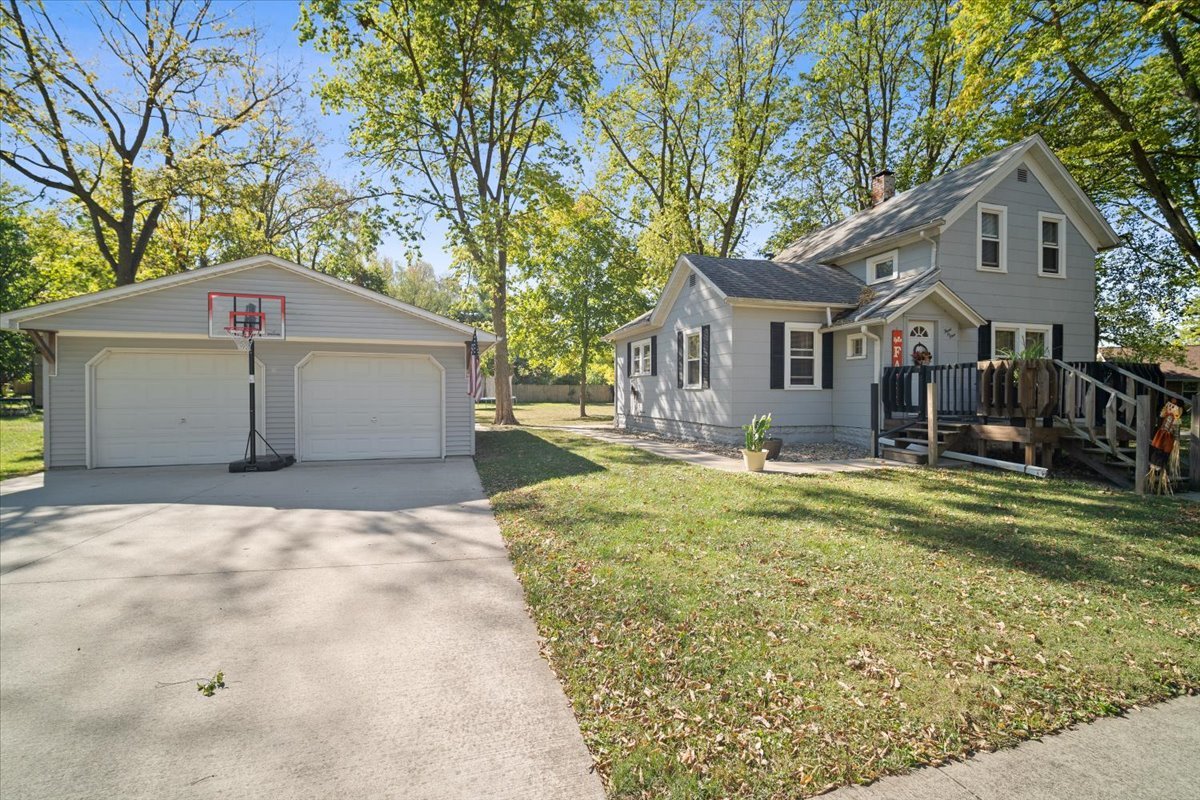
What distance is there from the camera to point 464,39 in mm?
17891

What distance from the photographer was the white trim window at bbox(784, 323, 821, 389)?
13.4 m

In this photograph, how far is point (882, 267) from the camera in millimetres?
14266

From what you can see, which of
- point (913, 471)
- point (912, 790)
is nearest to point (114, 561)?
point (912, 790)

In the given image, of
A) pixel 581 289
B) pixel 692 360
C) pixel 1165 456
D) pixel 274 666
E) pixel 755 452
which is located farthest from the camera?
pixel 581 289

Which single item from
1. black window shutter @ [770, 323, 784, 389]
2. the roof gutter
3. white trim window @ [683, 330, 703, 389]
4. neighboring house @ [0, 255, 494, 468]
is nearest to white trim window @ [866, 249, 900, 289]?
the roof gutter

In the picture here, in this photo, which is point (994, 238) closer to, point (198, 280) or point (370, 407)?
point (370, 407)

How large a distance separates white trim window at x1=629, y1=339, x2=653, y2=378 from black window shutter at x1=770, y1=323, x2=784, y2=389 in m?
5.57

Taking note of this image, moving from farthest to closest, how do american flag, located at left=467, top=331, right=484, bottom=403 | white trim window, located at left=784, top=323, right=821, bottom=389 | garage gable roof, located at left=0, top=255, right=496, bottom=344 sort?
white trim window, located at left=784, top=323, right=821, bottom=389
american flag, located at left=467, top=331, right=484, bottom=403
garage gable roof, located at left=0, top=255, right=496, bottom=344

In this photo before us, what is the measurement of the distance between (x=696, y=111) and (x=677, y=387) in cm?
1565

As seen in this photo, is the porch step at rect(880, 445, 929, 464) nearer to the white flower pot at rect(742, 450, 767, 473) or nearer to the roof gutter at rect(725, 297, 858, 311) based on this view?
the white flower pot at rect(742, 450, 767, 473)

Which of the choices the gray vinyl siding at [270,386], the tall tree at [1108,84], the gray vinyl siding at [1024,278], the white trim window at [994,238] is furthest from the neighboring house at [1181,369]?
the gray vinyl siding at [270,386]

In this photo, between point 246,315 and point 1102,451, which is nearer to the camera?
point 1102,451

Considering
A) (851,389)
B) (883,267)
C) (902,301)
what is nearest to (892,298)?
(902,301)

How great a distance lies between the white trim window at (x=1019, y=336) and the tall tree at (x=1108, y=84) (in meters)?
5.68
